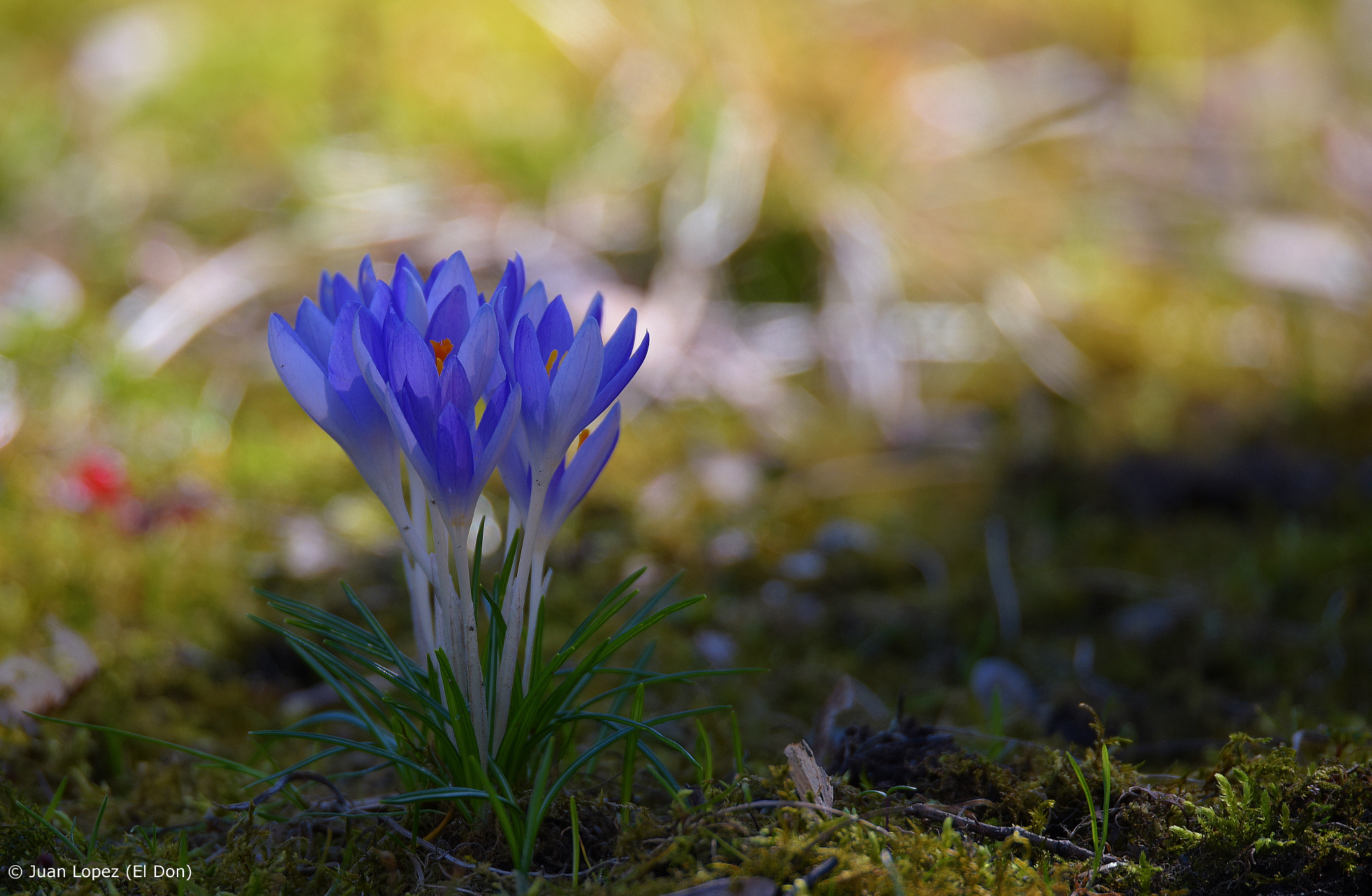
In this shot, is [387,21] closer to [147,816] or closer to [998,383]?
[998,383]

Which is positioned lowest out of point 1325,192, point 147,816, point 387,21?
point 147,816

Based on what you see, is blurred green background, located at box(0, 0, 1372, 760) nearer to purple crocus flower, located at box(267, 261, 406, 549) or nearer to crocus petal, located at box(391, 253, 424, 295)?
purple crocus flower, located at box(267, 261, 406, 549)

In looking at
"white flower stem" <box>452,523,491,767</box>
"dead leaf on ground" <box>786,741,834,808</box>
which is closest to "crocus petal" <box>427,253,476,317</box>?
"white flower stem" <box>452,523,491,767</box>

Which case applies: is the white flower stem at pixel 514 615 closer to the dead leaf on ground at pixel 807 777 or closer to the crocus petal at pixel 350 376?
the crocus petal at pixel 350 376

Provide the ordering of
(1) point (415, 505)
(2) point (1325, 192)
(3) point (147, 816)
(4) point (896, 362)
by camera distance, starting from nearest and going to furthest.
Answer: (1) point (415, 505) → (3) point (147, 816) → (4) point (896, 362) → (2) point (1325, 192)

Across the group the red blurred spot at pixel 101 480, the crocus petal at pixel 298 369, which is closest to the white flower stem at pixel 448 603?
the crocus petal at pixel 298 369

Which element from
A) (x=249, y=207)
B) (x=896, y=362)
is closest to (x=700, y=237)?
(x=896, y=362)

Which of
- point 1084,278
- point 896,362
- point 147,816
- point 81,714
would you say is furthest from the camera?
point 1084,278
